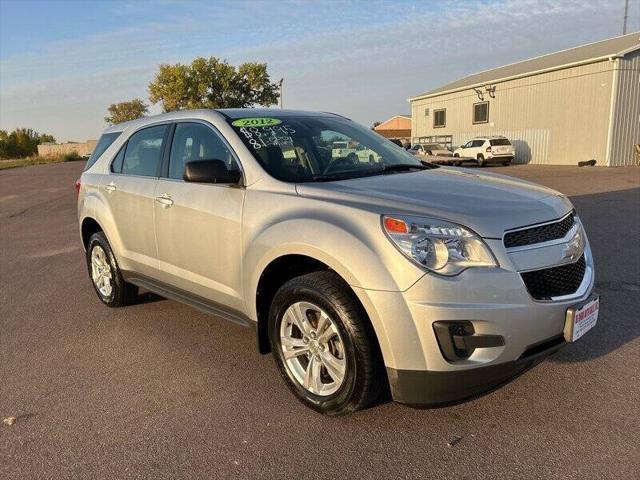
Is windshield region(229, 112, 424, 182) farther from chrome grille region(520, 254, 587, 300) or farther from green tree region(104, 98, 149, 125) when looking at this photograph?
green tree region(104, 98, 149, 125)

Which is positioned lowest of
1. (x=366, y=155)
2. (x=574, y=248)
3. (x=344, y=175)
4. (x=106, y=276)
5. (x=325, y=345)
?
(x=106, y=276)

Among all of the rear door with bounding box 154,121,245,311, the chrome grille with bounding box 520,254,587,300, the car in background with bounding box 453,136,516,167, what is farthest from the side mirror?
the car in background with bounding box 453,136,516,167

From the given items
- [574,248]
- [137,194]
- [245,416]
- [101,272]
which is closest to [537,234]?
[574,248]

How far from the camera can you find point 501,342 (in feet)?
8.73

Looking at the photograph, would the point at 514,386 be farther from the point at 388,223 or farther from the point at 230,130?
the point at 230,130

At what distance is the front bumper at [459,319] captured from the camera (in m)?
2.62

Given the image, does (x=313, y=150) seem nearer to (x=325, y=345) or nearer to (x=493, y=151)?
(x=325, y=345)

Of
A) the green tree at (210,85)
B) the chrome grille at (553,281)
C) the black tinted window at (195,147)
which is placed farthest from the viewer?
the green tree at (210,85)

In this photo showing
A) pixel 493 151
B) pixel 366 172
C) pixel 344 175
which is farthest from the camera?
pixel 493 151

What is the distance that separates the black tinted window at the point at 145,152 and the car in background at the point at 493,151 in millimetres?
25597

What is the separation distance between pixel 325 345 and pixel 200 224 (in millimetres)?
1327

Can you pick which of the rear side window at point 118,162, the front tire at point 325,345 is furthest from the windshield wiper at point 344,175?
the rear side window at point 118,162

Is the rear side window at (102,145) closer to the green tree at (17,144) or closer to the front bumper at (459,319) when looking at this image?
the front bumper at (459,319)

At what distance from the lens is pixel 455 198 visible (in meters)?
3.04
